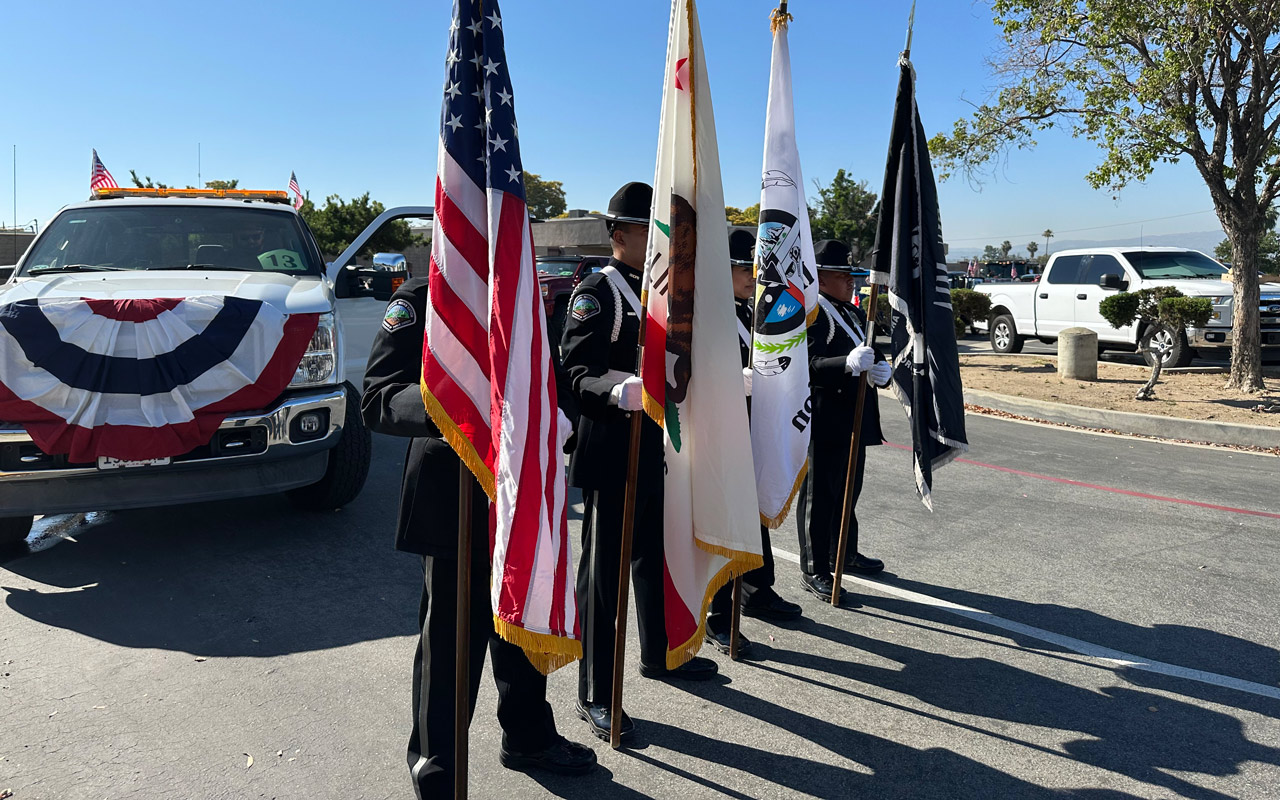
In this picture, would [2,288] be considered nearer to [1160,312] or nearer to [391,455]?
[391,455]

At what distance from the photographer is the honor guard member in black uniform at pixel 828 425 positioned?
17.3 ft

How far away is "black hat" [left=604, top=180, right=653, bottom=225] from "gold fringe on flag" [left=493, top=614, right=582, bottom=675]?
1.83 m

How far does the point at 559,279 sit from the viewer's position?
15.6 m

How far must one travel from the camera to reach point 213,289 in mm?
5438

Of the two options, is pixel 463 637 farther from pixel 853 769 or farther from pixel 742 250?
pixel 742 250

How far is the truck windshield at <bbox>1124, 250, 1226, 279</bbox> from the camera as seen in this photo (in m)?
15.5

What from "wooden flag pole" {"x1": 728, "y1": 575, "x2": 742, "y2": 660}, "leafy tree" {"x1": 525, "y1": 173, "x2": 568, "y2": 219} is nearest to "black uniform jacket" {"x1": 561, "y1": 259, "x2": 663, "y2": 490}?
"wooden flag pole" {"x1": 728, "y1": 575, "x2": 742, "y2": 660}

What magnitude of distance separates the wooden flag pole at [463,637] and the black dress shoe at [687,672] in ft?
4.90

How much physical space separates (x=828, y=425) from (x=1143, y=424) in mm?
7274

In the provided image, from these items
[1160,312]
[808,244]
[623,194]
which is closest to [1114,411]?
[1160,312]

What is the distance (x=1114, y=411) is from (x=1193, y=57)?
4310 mm

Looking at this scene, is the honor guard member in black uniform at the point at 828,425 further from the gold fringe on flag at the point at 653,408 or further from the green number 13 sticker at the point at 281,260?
the green number 13 sticker at the point at 281,260

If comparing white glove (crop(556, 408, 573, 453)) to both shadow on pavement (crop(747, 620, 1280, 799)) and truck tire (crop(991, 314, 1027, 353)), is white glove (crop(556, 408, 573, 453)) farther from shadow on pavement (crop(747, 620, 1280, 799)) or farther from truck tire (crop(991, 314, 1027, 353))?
truck tire (crop(991, 314, 1027, 353))

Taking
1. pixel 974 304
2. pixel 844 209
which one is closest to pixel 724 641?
pixel 974 304
